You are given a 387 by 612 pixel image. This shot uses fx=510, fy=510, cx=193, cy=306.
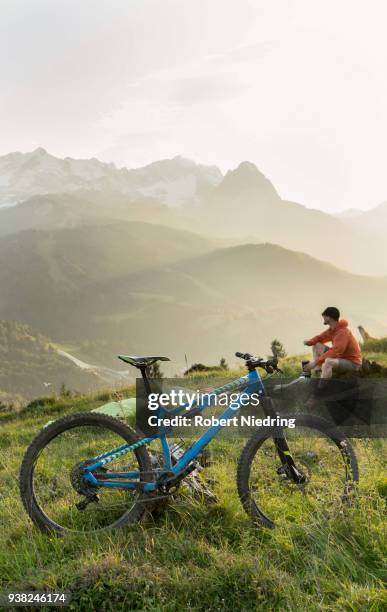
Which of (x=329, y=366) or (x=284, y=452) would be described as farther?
(x=329, y=366)

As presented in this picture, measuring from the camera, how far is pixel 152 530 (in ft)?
15.2

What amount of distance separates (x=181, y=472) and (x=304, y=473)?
4.11ft

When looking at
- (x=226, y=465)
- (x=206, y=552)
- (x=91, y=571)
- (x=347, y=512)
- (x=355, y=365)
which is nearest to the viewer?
(x=91, y=571)

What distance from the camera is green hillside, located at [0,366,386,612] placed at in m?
3.47

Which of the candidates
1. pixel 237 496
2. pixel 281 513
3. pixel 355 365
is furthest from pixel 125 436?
pixel 355 365

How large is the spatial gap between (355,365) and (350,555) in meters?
6.23

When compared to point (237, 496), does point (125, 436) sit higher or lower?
higher

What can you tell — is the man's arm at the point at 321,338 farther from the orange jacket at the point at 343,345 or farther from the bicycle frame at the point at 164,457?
the bicycle frame at the point at 164,457

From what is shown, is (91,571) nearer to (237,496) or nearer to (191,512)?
(191,512)

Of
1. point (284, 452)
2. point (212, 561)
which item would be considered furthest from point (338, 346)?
point (212, 561)

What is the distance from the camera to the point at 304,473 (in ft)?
16.7

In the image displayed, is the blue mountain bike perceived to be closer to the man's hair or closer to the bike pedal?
the bike pedal

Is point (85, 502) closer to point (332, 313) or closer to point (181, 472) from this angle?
point (181, 472)

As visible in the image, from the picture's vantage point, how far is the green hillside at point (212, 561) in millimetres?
3473
